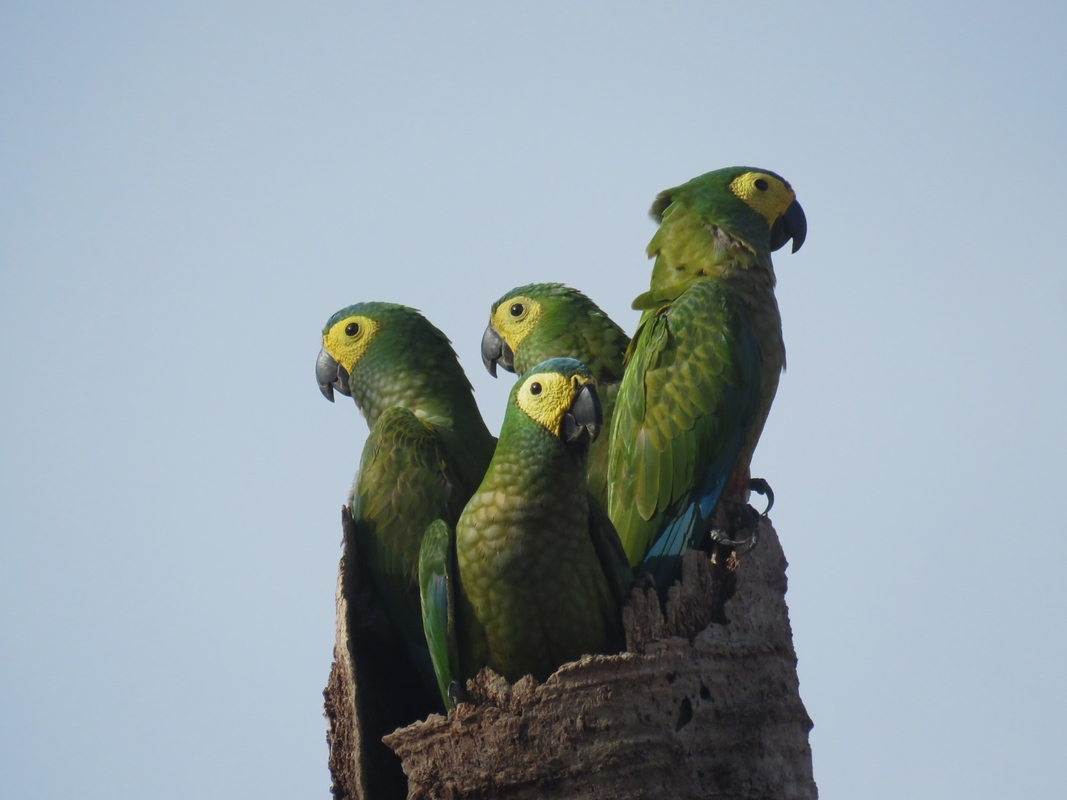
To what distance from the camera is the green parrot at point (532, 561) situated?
395 cm

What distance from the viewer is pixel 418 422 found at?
4.95 m

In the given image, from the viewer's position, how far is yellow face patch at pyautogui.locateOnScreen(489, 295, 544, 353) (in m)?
5.55

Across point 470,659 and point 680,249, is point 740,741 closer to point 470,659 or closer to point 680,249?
point 470,659

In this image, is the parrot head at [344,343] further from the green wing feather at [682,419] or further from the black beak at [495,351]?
the green wing feather at [682,419]

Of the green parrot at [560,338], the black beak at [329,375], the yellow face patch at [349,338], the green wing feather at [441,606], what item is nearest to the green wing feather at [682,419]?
the green parrot at [560,338]

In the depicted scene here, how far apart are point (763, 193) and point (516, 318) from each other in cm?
127

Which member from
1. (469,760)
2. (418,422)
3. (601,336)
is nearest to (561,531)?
(469,760)

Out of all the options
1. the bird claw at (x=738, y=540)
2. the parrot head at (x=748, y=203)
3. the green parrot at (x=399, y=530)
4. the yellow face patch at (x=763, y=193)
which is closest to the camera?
the bird claw at (x=738, y=540)

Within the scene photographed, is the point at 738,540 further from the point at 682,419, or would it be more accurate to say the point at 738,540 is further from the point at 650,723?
the point at 650,723

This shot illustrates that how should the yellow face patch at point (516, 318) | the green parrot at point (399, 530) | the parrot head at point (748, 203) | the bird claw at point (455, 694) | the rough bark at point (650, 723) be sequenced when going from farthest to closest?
the yellow face patch at point (516, 318)
the parrot head at point (748, 203)
the green parrot at point (399, 530)
the bird claw at point (455, 694)
the rough bark at point (650, 723)

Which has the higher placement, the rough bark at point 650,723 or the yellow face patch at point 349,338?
the yellow face patch at point 349,338

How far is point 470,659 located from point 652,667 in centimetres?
66

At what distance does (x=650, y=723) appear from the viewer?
3.67 m

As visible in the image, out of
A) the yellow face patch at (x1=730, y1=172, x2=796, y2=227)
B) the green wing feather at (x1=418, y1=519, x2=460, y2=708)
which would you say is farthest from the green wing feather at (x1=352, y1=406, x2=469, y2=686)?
the yellow face patch at (x1=730, y1=172, x2=796, y2=227)
